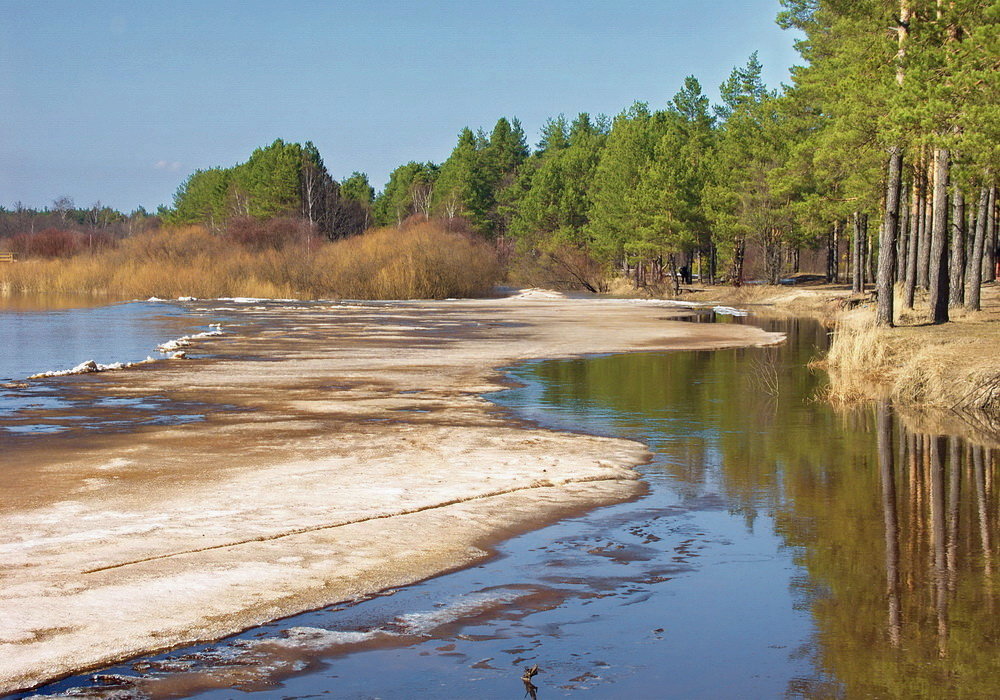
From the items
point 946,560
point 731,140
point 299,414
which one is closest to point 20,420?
point 299,414

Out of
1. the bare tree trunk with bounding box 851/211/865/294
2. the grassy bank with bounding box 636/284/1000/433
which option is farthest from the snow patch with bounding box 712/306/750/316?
the grassy bank with bounding box 636/284/1000/433

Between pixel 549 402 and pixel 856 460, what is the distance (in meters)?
6.45

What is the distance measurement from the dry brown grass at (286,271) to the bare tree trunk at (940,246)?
143 ft

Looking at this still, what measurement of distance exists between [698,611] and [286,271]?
65301mm

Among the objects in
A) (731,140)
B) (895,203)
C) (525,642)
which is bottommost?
(525,642)

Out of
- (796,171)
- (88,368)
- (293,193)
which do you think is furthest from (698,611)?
(293,193)

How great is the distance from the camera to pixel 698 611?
7.51 metres

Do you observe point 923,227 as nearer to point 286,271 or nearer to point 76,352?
point 76,352

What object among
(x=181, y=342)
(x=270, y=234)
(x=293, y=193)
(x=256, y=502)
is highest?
(x=293, y=193)

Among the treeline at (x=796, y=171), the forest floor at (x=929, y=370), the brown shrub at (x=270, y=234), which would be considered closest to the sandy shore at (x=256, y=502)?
the forest floor at (x=929, y=370)

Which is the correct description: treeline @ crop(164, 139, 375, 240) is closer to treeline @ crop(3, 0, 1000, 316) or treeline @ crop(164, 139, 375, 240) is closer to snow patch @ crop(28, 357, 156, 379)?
treeline @ crop(3, 0, 1000, 316)

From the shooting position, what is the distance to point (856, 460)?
519 inches

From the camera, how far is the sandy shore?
7207 millimetres

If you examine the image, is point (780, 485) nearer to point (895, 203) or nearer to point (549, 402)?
point (549, 402)
